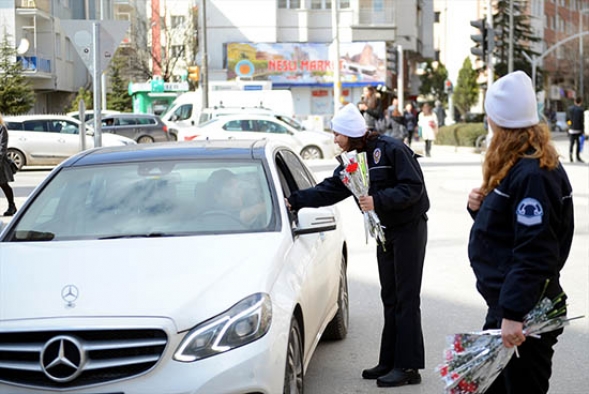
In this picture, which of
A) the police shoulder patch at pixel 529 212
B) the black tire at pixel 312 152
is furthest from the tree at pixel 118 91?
the police shoulder patch at pixel 529 212

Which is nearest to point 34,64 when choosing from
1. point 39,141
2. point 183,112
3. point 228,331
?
point 183,112

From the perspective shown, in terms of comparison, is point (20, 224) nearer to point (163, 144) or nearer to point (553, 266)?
point (163, 144)

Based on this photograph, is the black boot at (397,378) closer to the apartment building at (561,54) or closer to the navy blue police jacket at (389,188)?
the navy blue police jacket at (389,188)

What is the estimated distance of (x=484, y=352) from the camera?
3.93m

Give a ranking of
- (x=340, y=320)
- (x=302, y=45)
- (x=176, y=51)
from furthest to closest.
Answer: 1. (x=176, y=51)
2. (x=302, y=45)
3. (x=340, y=320)

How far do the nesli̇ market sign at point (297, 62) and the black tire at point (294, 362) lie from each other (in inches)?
2093

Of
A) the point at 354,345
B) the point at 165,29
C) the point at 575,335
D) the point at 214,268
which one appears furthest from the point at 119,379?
the point at 165,29

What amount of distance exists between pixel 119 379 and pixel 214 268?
2.68ft

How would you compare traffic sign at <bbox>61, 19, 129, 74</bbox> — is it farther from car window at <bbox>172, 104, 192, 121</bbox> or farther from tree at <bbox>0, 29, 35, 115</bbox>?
car window at <bbox>172, 104, 192, 121</bbox>

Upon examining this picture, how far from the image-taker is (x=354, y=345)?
24.7 feet

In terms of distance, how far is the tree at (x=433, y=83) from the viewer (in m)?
87.0

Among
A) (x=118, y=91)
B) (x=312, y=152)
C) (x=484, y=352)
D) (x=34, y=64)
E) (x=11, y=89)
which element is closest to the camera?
(x=484, y=352)

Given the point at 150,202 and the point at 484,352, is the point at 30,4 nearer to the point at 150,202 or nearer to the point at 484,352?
the point at 150,202

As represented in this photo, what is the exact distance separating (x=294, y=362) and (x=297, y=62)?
54007mm
